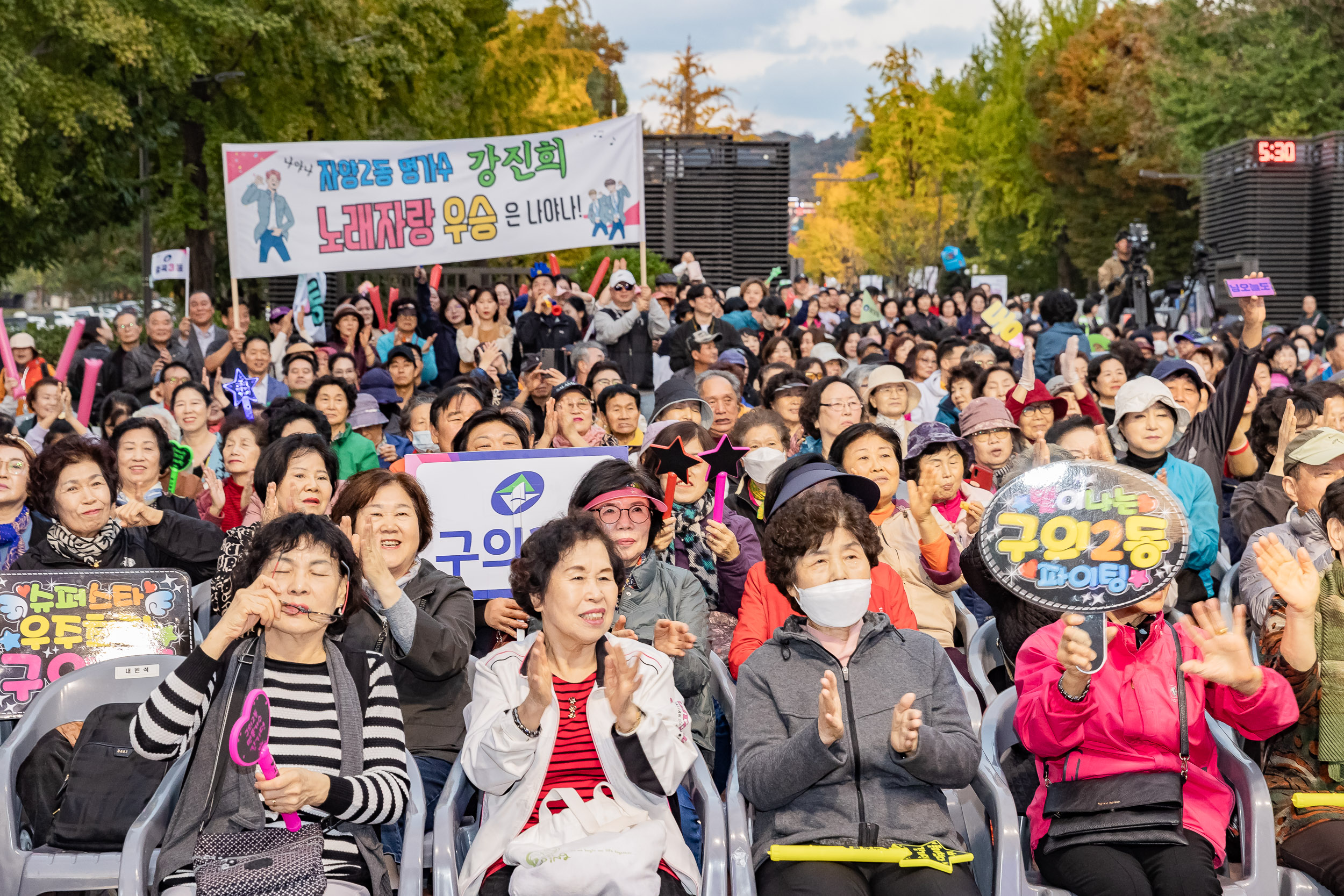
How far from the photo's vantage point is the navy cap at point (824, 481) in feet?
14.3

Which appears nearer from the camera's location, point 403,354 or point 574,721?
point 574,721

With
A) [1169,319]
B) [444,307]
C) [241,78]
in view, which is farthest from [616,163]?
[1169,319]

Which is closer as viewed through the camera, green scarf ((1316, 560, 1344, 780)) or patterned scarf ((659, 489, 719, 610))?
green scarf ((1316, 560, 1344, 780))

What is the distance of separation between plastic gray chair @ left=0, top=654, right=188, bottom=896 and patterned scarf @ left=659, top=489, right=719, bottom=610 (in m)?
1.94

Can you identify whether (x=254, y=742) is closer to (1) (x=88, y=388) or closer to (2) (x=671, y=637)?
(2) (x=671, y=637)

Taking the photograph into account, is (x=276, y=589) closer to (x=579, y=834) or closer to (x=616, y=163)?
(x=579, y=834)

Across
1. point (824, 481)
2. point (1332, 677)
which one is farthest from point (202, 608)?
point (1332, 677)

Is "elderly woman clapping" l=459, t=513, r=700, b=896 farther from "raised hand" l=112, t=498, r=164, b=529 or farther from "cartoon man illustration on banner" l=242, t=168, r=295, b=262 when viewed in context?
"cartoon man illustration on banner" l=242, t=168, r=295, b=262

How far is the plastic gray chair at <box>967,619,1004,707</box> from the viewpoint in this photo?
4500 millimetres

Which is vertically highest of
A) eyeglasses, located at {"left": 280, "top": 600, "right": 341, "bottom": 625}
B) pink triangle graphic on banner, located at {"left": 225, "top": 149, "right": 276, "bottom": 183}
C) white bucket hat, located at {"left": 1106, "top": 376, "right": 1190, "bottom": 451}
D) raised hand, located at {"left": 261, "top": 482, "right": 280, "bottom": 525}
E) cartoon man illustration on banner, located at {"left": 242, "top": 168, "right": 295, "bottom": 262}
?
pink triangle graphic on banner, located at {"left": 225, "top": 149, "right": 276, "bottom": 183}

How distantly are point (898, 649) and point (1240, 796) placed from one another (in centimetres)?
111

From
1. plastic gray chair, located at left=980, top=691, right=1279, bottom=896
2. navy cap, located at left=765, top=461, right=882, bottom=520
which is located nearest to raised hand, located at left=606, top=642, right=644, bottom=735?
navy cap, located at left=765, top=461, right=882, bottom=520

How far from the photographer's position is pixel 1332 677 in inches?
153

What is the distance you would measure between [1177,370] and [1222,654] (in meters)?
4.12
